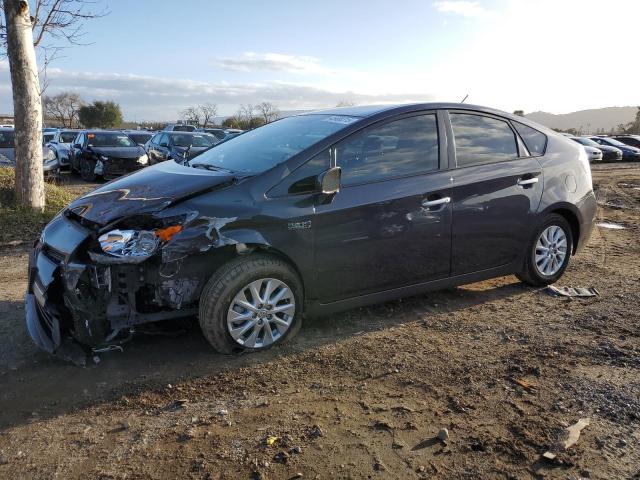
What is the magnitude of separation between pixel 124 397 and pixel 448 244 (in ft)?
8.96

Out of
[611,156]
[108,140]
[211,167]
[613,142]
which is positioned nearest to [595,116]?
[613,142]

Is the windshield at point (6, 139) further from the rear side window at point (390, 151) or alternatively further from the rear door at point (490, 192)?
the rear door at point (490, 192)

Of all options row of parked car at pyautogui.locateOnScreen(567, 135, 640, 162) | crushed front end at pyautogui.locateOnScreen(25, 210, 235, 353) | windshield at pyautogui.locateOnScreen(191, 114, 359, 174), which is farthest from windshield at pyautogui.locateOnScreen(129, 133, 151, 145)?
row of parked car at pyautogui.locateOnScreen(567, 135, 640, 162)

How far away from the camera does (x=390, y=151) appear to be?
4254 mm

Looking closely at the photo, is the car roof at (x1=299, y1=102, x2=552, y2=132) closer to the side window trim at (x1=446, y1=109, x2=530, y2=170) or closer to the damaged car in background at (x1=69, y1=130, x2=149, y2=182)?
the side window trim at (x1=446, y1=109, x2=530, y2=170)

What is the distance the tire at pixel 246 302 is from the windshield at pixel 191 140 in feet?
40.4

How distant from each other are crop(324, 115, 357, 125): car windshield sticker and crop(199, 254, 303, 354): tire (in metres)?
1.29

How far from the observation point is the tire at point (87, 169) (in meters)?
14.9

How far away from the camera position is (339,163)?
3.99 metres

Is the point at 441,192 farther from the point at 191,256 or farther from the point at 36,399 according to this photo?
the point at 36,399

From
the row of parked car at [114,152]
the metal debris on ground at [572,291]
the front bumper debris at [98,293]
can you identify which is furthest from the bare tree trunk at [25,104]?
the metal debris on ground at [572,291]

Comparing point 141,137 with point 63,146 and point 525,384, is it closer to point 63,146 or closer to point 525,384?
point 63,146

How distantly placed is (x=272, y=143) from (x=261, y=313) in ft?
4.88

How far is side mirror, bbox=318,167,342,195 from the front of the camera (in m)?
3.74
